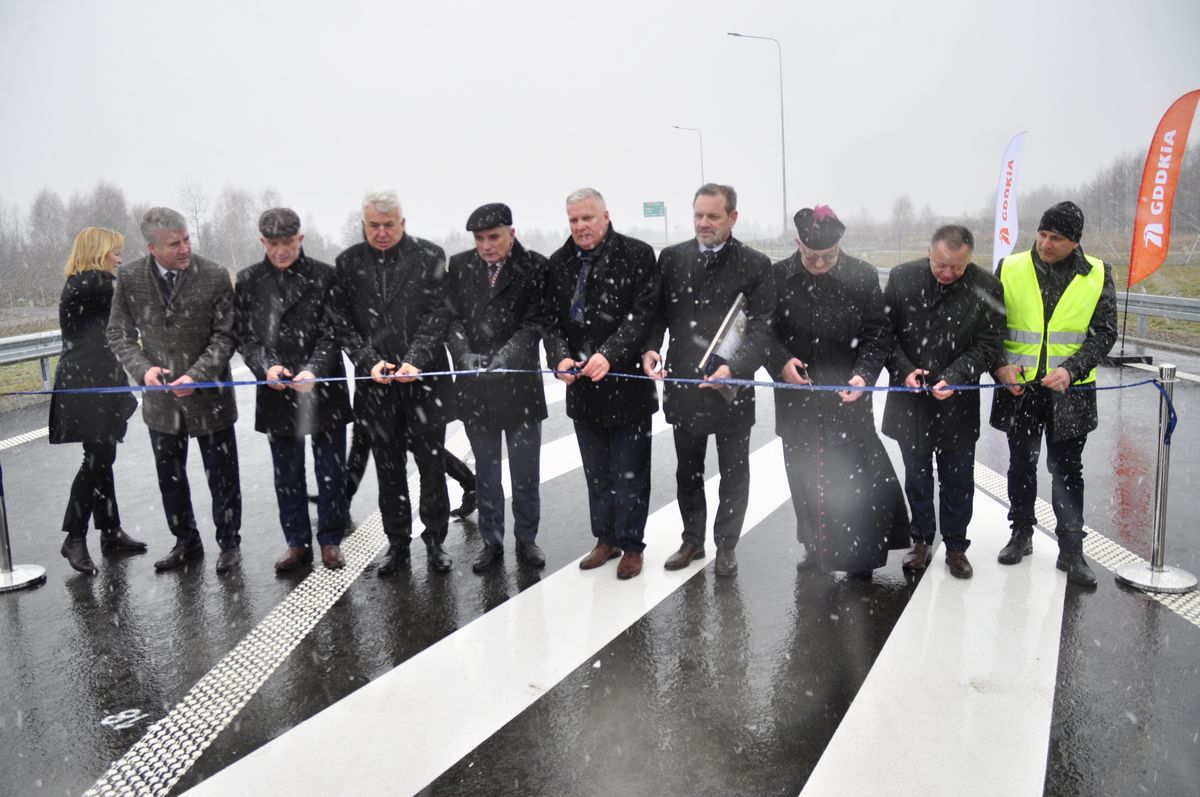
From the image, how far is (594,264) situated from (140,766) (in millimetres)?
3060

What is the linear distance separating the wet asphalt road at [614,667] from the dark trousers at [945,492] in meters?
0.27

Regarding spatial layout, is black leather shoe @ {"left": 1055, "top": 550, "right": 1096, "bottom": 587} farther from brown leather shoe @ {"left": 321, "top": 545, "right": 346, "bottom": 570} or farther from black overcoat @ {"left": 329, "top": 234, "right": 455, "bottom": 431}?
brown leather shoe @ {"left": 321, "top": 545, "right": 346, "bottom": 570}

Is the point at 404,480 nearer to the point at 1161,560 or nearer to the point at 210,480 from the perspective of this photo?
the point at 210,480

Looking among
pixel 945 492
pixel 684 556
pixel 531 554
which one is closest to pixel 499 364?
pixel 531 554

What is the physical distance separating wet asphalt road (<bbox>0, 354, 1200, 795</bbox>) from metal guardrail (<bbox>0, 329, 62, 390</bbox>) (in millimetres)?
5874

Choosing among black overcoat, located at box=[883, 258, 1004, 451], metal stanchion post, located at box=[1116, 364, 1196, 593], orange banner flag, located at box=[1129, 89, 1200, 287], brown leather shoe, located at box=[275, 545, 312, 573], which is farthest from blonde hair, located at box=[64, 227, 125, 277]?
orange banner flag, located at box=[1129, 89, 1200, 287]

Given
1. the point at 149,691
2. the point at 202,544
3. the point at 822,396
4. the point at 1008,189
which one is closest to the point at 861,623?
the point at 822,396

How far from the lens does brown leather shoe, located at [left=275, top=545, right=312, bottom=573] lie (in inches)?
197

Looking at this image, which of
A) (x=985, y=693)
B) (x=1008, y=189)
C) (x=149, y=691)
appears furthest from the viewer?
(x=1008, y=189)

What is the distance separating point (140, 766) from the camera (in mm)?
3180

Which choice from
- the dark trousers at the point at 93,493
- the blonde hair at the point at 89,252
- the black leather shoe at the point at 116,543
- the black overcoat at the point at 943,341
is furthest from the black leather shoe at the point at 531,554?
the blonde hair at the point at 89,252

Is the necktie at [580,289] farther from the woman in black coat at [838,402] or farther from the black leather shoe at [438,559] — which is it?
the black leather shoe at [438,559]

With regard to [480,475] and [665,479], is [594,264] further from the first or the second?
[665,479]

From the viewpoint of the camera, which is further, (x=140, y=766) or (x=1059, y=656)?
(x=1059, y=656)
